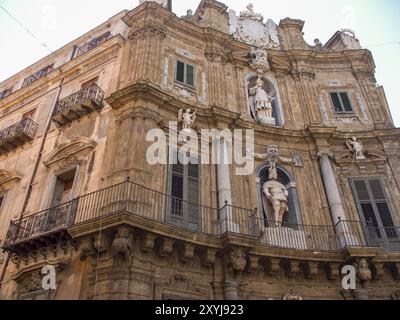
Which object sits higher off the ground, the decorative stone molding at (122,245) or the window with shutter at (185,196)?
the window with shutter at (185,196)

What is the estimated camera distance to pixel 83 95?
13.3 m

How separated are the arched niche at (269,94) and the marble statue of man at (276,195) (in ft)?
8.58

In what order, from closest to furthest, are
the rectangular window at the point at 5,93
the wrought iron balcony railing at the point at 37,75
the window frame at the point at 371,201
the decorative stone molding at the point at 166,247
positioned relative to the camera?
1. the decorative stone molding at the point at 166,247
2. the window frame at the point at 371,201
3. the wrought iron balcony railing at the point at 37,75
4. the rectangular window at the point at 5,93

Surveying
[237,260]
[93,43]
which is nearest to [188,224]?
[237,260]

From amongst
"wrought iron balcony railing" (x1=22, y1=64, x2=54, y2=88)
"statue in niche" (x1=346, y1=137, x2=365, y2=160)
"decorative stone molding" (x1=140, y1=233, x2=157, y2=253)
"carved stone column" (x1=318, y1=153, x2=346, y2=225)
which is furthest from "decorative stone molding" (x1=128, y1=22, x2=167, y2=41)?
"statue in niche" (x1=346, y1=137, x2=365, y2=160)

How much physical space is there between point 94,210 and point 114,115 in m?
3.48

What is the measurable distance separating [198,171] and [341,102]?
7.65 metres

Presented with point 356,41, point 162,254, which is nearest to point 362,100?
point 356,41

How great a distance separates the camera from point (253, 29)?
1761cm

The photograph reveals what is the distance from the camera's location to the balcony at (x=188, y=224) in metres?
9.77

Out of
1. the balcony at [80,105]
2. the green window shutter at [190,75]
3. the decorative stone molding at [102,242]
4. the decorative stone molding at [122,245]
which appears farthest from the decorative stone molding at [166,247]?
the green window shutter at [190,75]

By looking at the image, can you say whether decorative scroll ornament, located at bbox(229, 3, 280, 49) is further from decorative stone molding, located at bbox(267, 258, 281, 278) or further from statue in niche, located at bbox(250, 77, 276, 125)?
decorative stone molding, located at bbox(267, 258, 281, 278)

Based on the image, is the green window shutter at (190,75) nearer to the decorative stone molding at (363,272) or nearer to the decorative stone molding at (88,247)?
the decorative stone molding at (88,247)

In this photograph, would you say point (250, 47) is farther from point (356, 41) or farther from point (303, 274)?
point (303, 274)
